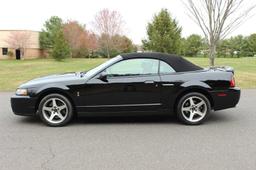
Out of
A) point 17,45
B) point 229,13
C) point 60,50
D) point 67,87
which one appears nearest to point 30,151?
point 67,87

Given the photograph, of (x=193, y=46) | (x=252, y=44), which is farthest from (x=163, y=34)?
(x=252, y=44)

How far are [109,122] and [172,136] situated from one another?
1561mm

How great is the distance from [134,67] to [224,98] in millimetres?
1904

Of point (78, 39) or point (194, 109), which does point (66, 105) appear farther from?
point (78, 39)

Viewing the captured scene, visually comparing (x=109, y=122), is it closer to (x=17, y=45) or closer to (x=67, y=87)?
(x=67, y=87)

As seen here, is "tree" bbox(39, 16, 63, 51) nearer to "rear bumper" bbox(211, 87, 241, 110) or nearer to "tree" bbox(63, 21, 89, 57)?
"tree" bbox(63, 21, 89, 57)

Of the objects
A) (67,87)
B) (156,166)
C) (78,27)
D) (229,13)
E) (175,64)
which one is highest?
(78,27)

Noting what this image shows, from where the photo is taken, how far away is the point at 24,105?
19.5 ft

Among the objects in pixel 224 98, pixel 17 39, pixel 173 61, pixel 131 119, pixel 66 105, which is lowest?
pixel 131 119

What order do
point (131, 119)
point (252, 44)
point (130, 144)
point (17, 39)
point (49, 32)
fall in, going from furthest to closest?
1. point (49, 32)
2. point (252, 44)
3. point (17, 39)
4. point (131, 119)
5. point (130, 144)

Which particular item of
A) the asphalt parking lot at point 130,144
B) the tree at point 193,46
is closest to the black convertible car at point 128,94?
the asphalt parking lot at point 130,144

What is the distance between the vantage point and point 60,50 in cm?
4819

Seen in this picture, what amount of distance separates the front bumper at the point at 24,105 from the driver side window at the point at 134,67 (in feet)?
5.26

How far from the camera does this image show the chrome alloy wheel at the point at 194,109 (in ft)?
19.6
